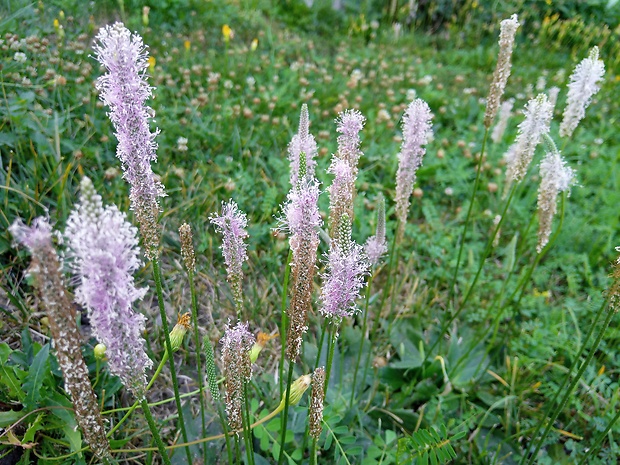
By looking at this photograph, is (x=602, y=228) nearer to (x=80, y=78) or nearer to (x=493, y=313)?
(x=493, y=313)

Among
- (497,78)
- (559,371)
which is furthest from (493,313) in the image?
Answer: (497,78)

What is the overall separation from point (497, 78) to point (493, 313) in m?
1.49

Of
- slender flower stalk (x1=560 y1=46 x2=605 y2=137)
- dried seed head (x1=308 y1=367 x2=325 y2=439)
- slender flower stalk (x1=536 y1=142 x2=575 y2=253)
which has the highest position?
slender flower stalk (x1=560 y1=46 x2=605 y2=137)

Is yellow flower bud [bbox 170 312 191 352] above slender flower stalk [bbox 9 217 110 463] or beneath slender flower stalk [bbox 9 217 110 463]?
beneath

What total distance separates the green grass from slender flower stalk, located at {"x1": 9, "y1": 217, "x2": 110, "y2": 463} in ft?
2.26

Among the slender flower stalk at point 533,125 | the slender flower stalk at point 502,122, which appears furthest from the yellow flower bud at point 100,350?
the slender flower stalk at point 502,122

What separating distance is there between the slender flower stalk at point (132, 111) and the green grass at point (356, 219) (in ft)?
1.49

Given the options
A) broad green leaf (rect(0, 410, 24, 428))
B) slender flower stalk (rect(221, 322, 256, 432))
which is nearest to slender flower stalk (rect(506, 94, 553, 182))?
slender flower stalk (rect(221, 322, 256, 432))

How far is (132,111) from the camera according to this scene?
113 centimetres

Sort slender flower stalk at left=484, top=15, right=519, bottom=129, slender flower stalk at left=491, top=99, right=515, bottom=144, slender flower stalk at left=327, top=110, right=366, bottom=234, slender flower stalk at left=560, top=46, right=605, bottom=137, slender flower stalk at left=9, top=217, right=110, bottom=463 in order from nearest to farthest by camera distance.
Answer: slender flower stalk at left=9, top=217, right=110, bottom=463 < slender flower stalk at left=327, top=110, right=366, bottom=234 < slender flower stalk at left=484, top=15, right=519, bottom=129 < slender flower stalk at left=560, top=46, right=605, bottom=137 < slender flower stalk at left=491, top=99, right=515, bottom=144

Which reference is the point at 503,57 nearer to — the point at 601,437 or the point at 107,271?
the point at 601,437

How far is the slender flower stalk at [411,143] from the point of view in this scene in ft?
6.21

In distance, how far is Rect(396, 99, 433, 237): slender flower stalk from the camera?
1.89 metres

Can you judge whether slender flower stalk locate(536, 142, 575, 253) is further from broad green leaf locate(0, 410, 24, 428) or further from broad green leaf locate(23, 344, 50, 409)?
broad green leaf locate(0, 410, 24, 428)
